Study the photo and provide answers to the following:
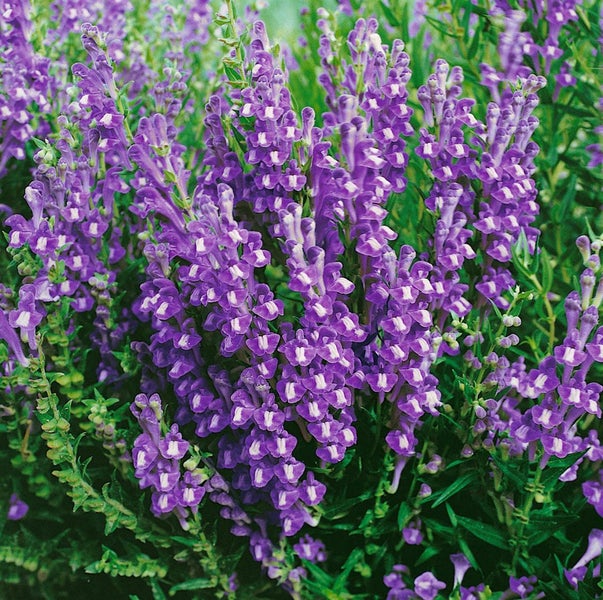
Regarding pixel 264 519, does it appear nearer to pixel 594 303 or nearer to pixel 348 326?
pixel 348 326

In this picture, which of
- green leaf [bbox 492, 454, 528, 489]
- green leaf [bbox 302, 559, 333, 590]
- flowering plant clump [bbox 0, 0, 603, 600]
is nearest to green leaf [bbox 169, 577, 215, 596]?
flowering plant clump [bbox 0, 0, 603, 600]

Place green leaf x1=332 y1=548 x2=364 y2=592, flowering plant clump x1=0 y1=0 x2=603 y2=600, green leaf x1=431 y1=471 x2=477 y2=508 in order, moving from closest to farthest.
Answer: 1. flowering plant clump x1=0 y1=0 x2=603 y2=600
2. green leaf x1=431 y1=471 x2=477 y2=508
3. green leaf x1=332 y1=548 x2=364 y2=592

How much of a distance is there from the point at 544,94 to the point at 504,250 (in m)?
0.93

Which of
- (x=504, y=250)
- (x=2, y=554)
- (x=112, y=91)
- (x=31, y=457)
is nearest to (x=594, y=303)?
(x=504, y=250)

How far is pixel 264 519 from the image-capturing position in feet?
6.47

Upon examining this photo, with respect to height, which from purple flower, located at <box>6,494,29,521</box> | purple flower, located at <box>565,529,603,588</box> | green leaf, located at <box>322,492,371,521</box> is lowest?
purple flower, located at <box>565,529,603,588</box>

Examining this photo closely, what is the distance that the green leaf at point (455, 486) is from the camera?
5.89 feet

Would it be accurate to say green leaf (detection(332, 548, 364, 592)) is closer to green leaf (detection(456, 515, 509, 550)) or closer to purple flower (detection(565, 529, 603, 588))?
green leaf (detection(456, 515, 509, 550))

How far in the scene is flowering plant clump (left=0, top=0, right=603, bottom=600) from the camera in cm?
169

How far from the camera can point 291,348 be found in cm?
164

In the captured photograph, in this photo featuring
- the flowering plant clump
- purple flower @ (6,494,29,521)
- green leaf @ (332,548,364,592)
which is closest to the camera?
the flowering plant clump

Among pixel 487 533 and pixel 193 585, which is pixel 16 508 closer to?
pixel 193 585

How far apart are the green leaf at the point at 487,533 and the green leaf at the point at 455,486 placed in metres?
0.09

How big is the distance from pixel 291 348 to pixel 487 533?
717 mm
